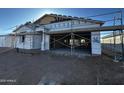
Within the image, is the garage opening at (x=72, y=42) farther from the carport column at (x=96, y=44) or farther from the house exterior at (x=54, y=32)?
the carport column at (x=96, y=44)

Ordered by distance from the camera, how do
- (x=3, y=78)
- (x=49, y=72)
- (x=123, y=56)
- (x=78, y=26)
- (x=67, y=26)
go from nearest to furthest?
(x=3, y=78) → (x=49, y=72) → (x=123, y=56) → (x=78, y=26) → (x=67, y=26)

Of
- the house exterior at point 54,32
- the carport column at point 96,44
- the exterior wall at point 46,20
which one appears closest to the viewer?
the carport column at point 96,44

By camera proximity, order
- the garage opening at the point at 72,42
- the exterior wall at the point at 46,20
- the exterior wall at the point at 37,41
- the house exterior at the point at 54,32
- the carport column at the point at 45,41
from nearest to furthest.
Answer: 1. the house exterior at the point at 54,32
2. the garage opening at the point at 72,42
3. the carport column at the point at 45,41
4. the exterior wall at the point at 37,41
5. the exterior wall at the point at 46,20

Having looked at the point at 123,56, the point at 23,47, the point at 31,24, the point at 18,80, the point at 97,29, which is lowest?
the point at 18,80

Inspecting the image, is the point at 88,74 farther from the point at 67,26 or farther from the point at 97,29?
the point at 67,26

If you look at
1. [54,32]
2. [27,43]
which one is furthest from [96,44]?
[27,43]

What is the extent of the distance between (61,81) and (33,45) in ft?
24.8

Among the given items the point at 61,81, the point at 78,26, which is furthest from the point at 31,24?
the point at 61,81

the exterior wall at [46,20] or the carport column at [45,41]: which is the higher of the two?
the exterior wall at [46,20]

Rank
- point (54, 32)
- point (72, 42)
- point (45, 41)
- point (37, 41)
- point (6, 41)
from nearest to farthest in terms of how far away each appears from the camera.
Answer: point (72, 42) → point (54, 32) → point (45, 41) → point (37, 41) → point (6, 41)

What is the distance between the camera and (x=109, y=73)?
506 cm

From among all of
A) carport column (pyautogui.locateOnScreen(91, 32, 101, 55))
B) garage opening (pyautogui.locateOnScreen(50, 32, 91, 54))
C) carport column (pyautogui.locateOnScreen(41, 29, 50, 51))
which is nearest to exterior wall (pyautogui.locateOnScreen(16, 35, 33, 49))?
carport column (pyautogui.locateOnScreen(41, 29, 50, 51))

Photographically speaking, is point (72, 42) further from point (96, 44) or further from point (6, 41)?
point (6, 41)

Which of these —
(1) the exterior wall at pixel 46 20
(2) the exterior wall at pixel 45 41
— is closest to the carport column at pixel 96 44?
(2) the exterior wall at pixel 45 41
